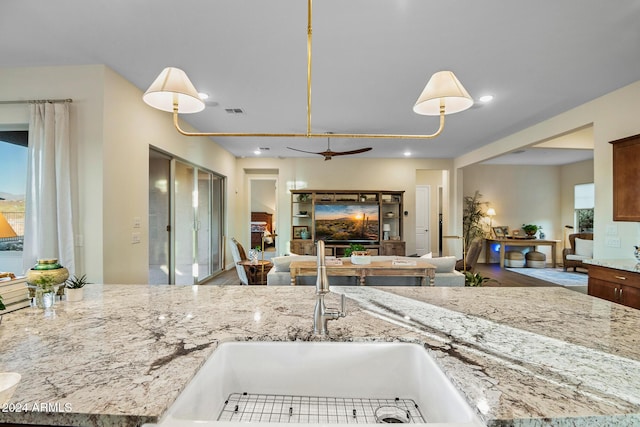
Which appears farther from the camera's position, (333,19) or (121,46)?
(121,46)

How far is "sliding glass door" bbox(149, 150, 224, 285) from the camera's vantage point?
4.29 metres

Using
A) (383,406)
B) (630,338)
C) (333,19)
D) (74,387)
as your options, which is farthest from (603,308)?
(333,19)

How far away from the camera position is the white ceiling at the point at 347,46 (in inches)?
84.3

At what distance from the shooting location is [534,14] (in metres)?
2.17

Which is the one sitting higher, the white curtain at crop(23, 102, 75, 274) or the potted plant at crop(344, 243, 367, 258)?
the white curtain at crop(23, 102, 75, 274)

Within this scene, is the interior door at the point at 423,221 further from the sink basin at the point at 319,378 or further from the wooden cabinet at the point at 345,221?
the sink basin at the point at 319,378

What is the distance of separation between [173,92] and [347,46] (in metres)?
1.71

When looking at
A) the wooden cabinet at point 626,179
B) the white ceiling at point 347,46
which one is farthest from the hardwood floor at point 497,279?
the white ceiling at point 347,46

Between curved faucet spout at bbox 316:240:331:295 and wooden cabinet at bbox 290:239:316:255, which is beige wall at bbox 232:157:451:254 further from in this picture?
curved faucet spout at bbox 316:240:331:295

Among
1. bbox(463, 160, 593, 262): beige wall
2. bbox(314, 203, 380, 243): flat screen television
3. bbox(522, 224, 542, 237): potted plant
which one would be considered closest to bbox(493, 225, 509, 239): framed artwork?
bbox(463, 160, 593, 262): beige wall

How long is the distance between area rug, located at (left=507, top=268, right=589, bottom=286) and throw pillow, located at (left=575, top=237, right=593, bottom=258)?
1.45 ft

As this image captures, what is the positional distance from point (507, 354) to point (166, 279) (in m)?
4.44

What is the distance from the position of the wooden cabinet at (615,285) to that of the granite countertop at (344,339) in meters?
1.75

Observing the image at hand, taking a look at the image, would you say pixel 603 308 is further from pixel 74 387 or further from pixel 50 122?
pixel 50 122
